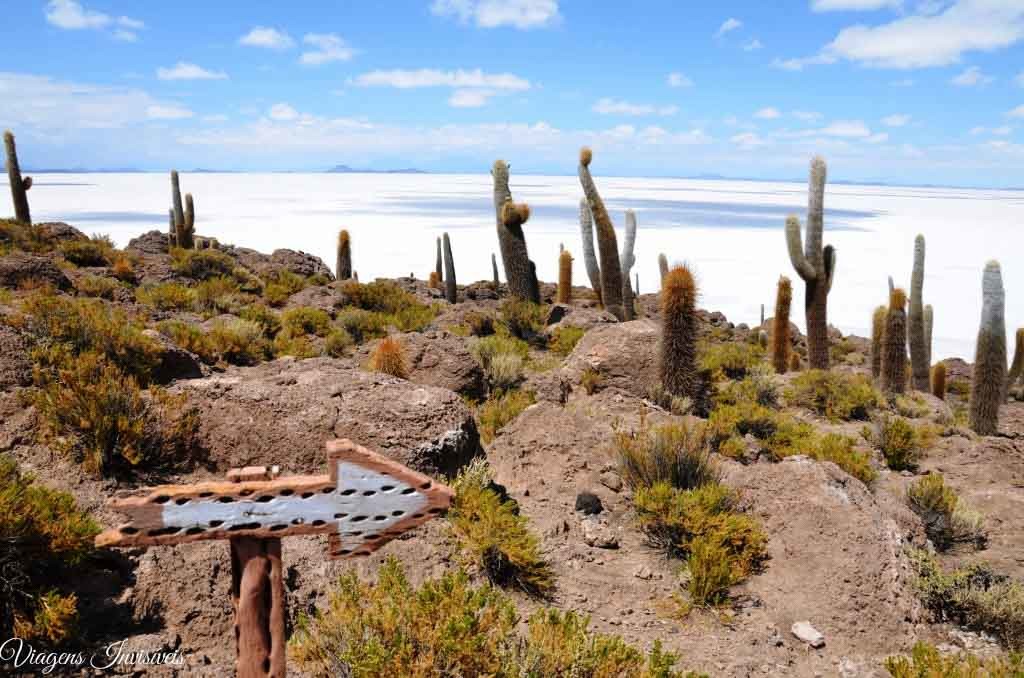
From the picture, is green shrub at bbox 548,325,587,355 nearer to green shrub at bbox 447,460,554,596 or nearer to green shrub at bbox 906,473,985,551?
green shrub at bbox 906,473,985,551

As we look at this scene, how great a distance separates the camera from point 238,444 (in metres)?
5.79

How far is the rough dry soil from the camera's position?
4.43 meters

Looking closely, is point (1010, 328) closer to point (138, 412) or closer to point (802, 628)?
point (802, 628)

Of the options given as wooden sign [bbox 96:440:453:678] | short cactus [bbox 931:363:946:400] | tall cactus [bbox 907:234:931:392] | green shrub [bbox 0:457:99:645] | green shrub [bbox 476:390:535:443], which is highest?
wooden sign [bbox 96:440:453:678]

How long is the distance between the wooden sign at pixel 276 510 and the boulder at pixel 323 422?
2.92 meters

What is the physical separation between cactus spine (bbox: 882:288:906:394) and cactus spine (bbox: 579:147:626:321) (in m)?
6.50

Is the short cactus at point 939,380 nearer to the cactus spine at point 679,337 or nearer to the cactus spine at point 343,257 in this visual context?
the cactus spine at point 679,337

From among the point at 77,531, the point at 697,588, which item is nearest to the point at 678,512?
the point at 697,588

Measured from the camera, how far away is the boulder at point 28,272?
12.5 m

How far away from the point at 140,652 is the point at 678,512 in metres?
4.21

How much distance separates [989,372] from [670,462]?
34.3 feet

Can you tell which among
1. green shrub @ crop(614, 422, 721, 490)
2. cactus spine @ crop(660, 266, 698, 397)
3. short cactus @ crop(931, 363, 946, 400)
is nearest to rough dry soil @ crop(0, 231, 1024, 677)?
green shrub @ crop(614, 422, 721, 490)

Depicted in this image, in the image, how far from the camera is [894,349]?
14992 millimetres

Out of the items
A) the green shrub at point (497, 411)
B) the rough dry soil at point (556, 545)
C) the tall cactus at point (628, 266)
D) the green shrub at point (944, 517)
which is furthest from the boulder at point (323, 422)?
the tall cactus at point (628, 266)
